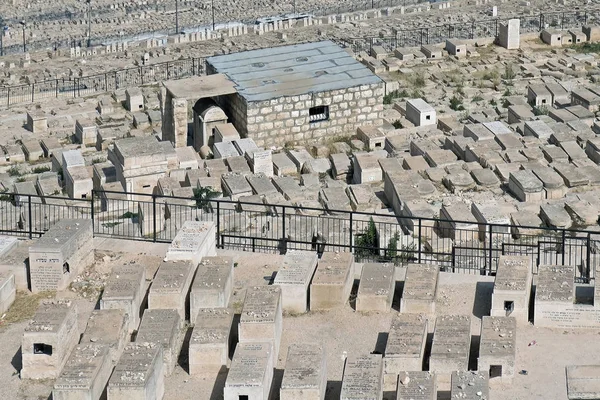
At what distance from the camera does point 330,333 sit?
2398cm

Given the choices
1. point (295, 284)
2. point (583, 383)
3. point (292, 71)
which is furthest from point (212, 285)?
point (292, 71)

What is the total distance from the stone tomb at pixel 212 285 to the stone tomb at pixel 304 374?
254 centimetres

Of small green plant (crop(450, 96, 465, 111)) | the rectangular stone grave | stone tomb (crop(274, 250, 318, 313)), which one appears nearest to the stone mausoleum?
small green plant (crop(450, 96, 465, 111))

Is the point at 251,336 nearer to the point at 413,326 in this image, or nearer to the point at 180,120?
the point at 413,326

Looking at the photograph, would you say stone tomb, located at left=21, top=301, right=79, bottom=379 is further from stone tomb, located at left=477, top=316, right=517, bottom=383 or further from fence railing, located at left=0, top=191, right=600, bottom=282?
stone tomb, located at left=477, top=316, right=517, bottom=383

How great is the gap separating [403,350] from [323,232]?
28.0 feet

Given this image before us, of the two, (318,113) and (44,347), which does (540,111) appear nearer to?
(318,113)

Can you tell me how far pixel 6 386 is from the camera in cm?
2236

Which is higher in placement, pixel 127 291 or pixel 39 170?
pixel 127 291

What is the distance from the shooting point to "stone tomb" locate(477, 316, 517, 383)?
72.0 ft

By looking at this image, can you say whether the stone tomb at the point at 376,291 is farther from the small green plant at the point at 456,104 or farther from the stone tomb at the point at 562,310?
the small green plant at the point at 456,104

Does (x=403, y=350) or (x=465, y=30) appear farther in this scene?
(x=465, y=30)

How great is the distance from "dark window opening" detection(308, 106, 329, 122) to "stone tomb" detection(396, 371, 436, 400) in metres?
20.0

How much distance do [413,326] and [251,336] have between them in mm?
2844
